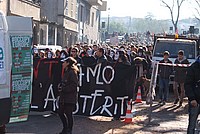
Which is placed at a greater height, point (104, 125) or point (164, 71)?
point (164, 71)

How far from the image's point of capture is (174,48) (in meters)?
20.1

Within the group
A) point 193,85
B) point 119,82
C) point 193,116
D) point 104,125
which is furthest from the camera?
point 119,82

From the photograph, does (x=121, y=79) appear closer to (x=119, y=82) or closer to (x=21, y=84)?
(x=119, y=82)

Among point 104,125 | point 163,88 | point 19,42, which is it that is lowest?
point 104,125

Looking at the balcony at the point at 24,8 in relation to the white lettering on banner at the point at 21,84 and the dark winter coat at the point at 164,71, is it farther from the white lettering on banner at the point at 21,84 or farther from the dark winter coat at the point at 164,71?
the white lettering on banner at the point at 21,84

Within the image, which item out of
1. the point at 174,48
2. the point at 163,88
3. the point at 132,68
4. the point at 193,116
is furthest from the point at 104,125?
the point at 174,48

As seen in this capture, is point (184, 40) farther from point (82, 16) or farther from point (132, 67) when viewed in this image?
point (82, 16)

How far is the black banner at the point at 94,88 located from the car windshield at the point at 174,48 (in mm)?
8705

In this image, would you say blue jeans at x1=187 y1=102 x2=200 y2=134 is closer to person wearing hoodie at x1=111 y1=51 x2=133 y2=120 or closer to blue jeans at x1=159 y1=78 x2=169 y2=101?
person wearing hoodie at x1=111 y1=51 x2=133 y2=120

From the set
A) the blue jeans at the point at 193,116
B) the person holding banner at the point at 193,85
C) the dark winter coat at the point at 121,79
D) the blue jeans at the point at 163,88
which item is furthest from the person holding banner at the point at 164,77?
the person holding banner at the point at 193,85

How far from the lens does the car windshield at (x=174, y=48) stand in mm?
19922

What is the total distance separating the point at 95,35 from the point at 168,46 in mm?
57351

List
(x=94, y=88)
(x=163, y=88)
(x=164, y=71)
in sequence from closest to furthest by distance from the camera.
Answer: (x=94, y=88) → (x=164, y=71) → (x=163, y=88)

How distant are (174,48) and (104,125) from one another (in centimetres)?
999
